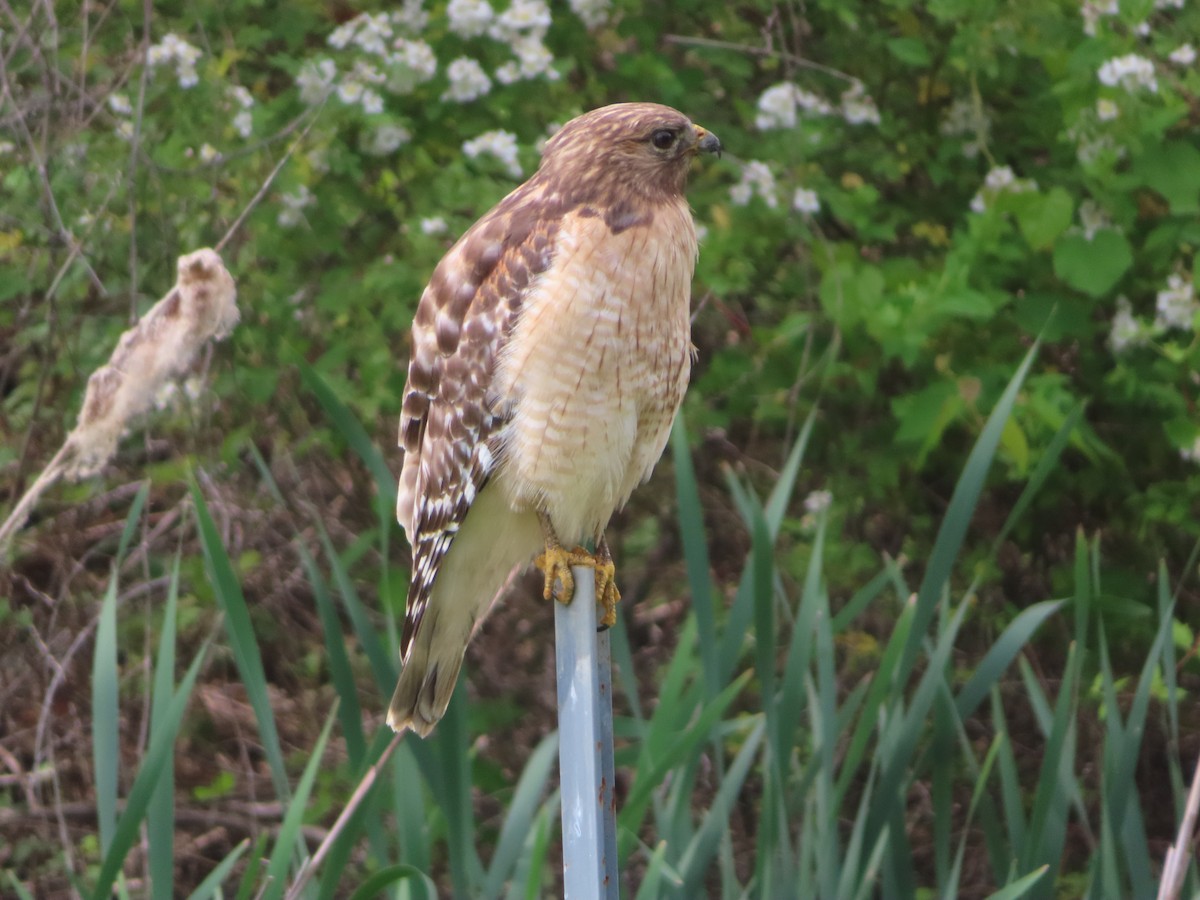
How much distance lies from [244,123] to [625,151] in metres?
1.37

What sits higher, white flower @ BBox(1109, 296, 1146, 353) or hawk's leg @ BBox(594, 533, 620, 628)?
white flower @ BBox(1109, 296, 1146, 353)

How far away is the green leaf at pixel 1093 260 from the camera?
317cm

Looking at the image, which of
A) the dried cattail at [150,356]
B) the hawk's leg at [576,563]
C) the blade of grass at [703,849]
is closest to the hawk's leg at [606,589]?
the hawk's leg at [576,563]

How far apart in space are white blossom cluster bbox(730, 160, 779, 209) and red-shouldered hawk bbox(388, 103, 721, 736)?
113 centimetres

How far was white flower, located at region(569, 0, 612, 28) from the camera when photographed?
319 cm

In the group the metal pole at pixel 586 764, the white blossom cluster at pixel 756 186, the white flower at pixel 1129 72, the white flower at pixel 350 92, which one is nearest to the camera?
the metal pole at pixel 586 764

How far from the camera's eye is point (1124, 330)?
3307 millimetres

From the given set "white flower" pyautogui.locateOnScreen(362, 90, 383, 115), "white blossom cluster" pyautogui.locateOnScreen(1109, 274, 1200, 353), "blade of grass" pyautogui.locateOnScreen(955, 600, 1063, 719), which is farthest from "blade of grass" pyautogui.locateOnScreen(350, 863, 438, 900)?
"white blossom cluster" pyautogui.locateOnScreen(1109, 274, 1200, 353)

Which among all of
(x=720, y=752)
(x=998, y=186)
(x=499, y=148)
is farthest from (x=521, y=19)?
(x=720, y=752)

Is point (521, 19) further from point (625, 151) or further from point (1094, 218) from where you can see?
point (1094, 218)

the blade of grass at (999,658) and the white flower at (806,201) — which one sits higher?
the white flower at (806,201)

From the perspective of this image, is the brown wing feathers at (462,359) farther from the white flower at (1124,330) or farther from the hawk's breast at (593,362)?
the white flower at (1124,330)

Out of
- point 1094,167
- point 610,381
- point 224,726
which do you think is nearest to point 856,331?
point 1094,167

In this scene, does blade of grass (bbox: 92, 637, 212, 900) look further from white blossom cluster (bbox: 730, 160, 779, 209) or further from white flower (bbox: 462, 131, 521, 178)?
white blossom cluster (bbox: 730, 160, 779, 209)
